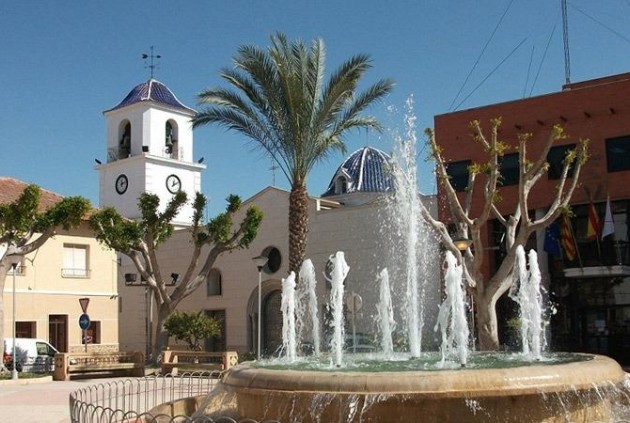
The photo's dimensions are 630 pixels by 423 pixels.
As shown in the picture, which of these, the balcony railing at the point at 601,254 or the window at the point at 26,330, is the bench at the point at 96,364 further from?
the balcony railing at the point at 601,254

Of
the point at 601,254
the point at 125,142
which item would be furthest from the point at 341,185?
the point at 601,254

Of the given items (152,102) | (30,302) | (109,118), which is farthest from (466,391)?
(109,118)

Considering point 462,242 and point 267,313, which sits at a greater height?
point 462,242

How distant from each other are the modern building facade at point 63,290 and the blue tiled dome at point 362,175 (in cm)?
1371

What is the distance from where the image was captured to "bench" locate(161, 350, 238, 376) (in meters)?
24.4

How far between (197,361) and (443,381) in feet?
65.9

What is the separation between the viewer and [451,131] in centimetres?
3009

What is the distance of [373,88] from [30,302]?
1737 cm

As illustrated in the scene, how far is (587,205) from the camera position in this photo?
26.8 meters

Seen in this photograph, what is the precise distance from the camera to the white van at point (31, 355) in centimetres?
2839

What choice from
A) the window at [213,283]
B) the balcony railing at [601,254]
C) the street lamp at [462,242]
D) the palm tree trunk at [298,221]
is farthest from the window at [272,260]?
the street lamp at [462,242]

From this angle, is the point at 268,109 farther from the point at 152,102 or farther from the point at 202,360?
the point at 152,102

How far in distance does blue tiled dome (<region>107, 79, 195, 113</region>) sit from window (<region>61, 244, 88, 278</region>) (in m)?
16.1

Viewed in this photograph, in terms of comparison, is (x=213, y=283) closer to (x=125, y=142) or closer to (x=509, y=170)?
(x=509, y=170)
